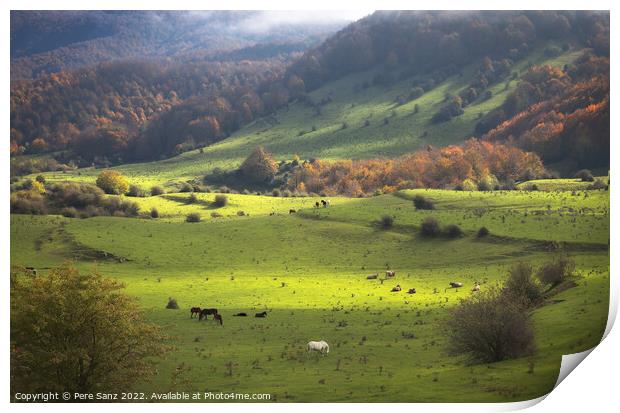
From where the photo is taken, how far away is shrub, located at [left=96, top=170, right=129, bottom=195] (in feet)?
326

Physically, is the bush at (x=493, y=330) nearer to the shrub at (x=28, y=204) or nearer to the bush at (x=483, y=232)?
the bush at (x=483, y=232)

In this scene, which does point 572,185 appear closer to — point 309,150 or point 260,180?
point 260,180

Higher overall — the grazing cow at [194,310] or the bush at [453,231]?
the bush at [453,231]

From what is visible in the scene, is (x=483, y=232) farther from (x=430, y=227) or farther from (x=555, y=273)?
(x=555, y=273)

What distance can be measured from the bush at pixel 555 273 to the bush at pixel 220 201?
53816 mm

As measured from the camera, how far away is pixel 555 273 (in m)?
48.6

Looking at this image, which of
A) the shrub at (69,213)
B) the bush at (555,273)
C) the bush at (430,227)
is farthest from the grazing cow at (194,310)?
the shrub at (69,213)

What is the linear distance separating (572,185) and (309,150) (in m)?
89.4

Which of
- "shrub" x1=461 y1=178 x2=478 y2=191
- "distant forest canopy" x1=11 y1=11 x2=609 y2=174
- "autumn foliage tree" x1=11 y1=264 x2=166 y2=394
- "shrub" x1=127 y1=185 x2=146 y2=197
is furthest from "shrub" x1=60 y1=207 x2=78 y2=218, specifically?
"shrub" x1=461 y1=178 x2=478 y2=191

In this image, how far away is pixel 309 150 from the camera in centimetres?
17912

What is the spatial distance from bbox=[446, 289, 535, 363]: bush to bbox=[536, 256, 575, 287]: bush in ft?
40.9

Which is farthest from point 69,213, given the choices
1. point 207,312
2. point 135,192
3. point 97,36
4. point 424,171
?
point 424,171

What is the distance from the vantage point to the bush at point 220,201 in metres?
96.7

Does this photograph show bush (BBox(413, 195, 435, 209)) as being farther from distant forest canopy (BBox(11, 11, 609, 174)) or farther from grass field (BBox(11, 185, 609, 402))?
distant forest canopy (BBox(11, 11, 609, 174))
